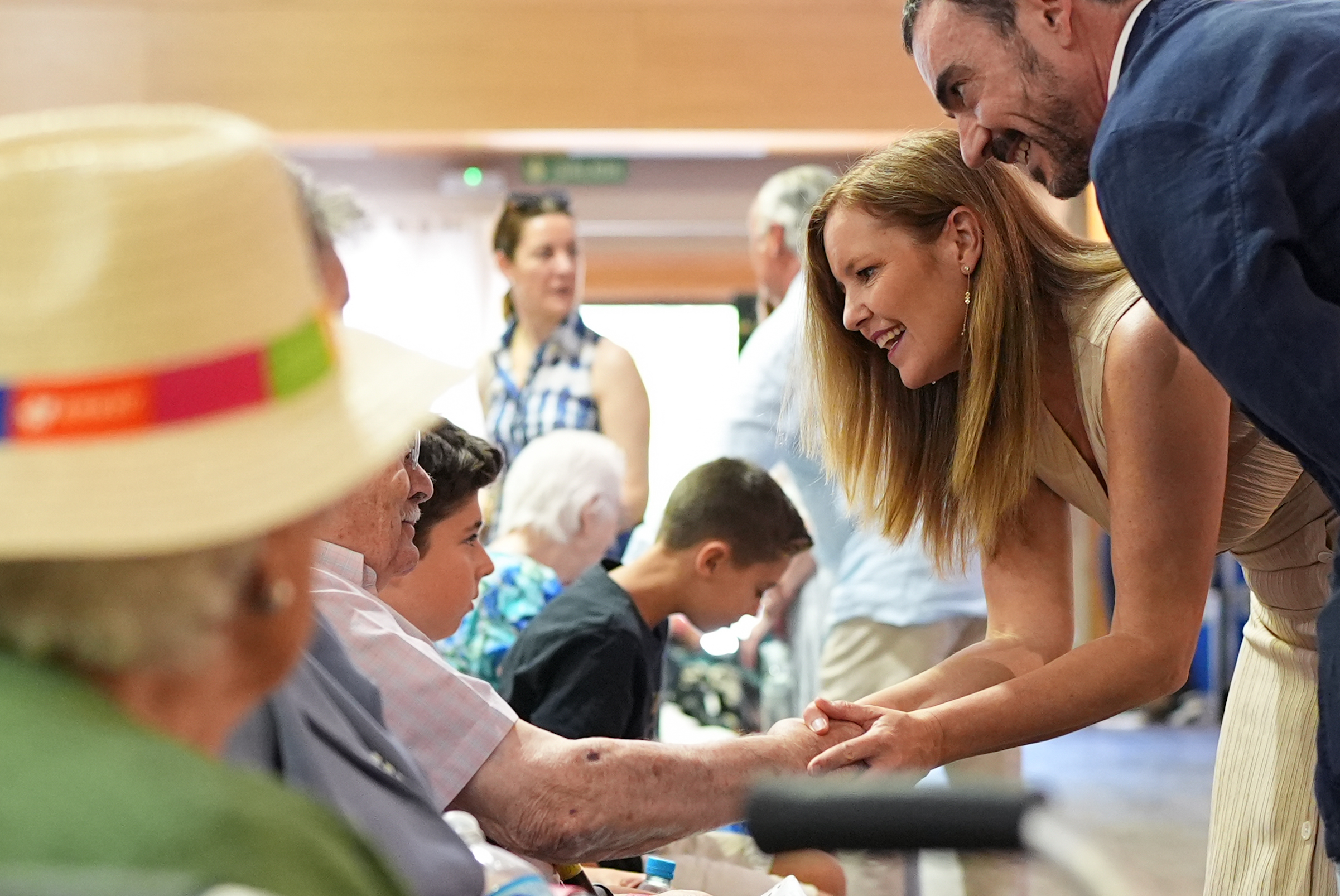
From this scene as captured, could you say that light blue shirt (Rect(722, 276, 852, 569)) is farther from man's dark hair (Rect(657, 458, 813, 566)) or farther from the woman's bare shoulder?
the woman's bare shoulder

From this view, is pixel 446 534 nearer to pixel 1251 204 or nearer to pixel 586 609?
pixel 586 609

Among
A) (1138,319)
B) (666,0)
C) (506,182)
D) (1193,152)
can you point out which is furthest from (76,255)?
(506,182)

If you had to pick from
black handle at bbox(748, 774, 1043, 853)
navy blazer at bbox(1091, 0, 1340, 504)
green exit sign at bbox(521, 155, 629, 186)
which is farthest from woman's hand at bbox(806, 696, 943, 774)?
green exit sign at bbox(521, 155, 629, 186)

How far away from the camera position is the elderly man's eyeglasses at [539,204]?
3844mm

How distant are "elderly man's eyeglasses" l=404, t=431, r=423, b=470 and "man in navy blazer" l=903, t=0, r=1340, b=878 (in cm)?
85

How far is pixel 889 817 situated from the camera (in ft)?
2.57

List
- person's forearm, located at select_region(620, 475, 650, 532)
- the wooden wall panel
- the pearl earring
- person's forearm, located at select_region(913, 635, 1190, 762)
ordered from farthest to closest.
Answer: the wooden wall panel, person's forearm, located at select_region(620, 475, 650, 532), person's forearm, located at select_region(913, 635, 1190, 762), the pearl earring

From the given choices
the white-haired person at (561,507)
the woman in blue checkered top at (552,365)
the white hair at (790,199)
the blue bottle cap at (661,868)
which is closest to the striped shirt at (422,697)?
the blue bottle cap at (661,868)

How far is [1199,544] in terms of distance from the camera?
1.58 m

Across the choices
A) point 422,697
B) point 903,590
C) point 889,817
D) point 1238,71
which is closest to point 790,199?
point 903,590

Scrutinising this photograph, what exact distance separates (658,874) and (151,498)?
1.60 m

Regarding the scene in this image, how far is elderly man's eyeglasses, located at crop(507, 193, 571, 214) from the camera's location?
3.84 metres

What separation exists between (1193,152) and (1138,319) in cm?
43

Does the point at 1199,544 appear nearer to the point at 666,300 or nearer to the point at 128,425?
the point at 128,425
